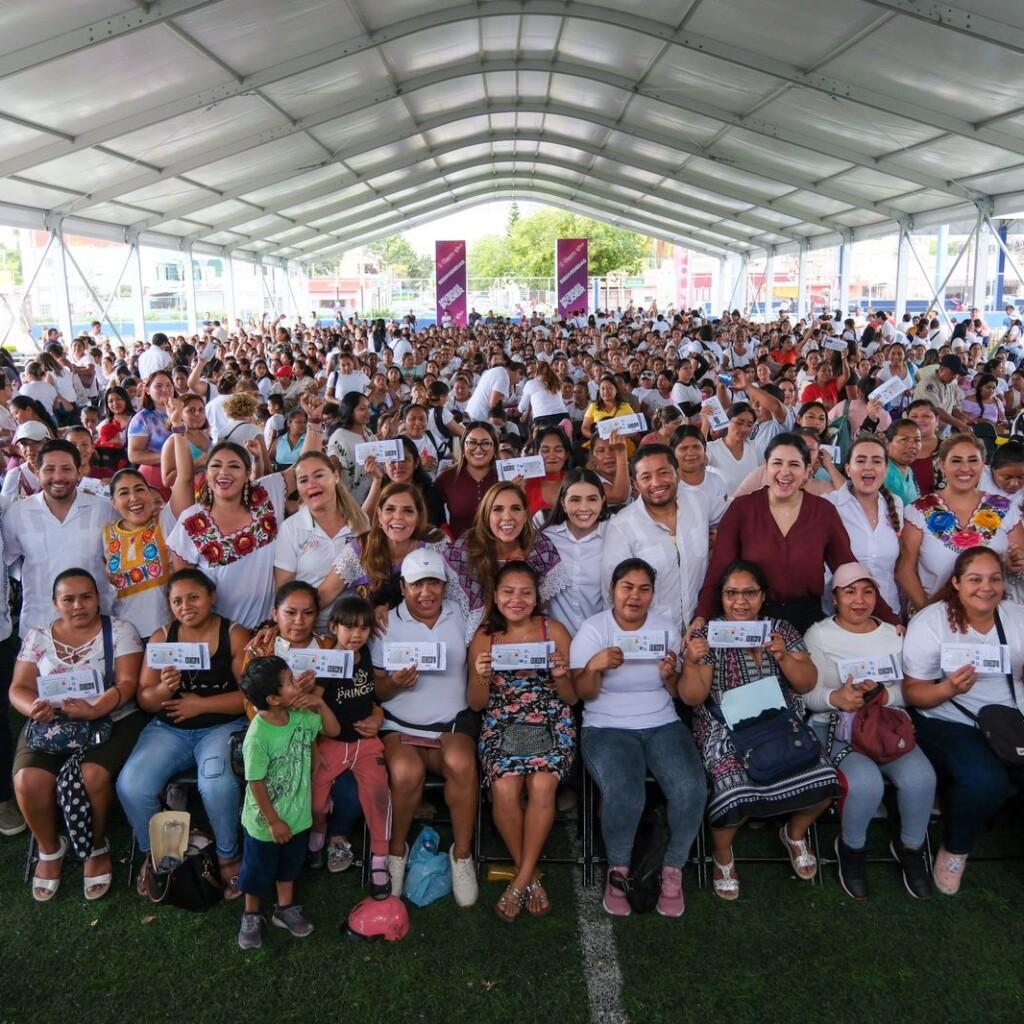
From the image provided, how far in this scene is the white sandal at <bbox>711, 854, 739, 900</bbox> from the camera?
3.12 metres

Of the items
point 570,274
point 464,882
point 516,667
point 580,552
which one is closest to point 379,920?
point 464,882

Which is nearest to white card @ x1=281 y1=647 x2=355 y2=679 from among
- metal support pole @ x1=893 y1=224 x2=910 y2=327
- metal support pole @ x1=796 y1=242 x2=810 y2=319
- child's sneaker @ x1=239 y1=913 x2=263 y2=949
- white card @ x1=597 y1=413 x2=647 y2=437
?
child's sneaker @ x1=239 y1=913 x2=263 y2=949

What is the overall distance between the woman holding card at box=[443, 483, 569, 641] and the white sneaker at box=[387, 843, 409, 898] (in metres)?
1.03

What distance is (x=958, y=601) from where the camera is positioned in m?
3.26

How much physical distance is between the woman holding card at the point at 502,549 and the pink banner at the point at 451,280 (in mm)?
23425

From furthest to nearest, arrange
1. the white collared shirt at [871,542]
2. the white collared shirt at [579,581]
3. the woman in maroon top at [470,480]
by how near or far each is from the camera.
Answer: the woman in maroon top at [470,480]
the white collared shirt at [871,542]
the white collared shirt at [579,581]

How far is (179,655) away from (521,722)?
126 cm

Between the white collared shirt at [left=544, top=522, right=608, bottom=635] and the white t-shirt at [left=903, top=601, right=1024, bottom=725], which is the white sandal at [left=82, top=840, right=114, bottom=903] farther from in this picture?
the white t-shirt at [left=903, top=601, right=1024, bottom=725]

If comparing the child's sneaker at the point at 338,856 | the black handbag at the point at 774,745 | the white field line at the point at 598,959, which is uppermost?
the black handbag at the point at 774,745

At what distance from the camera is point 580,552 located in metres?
3.76

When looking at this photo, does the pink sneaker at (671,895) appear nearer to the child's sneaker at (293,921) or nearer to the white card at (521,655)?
the white card at (521,655)

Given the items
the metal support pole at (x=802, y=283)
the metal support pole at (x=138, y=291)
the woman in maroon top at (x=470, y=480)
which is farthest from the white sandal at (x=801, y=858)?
the metal support pole at (x=802, y=283)

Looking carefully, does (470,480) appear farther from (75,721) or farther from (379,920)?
(379,920)

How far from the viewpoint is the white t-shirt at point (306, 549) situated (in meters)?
3.72
